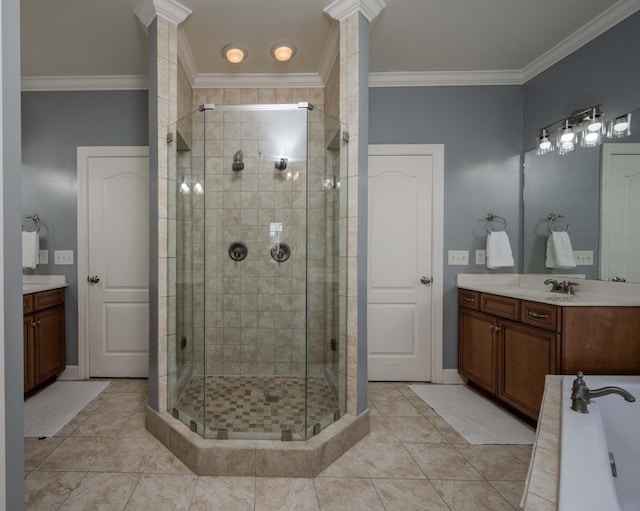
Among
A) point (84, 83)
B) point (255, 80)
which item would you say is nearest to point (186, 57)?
point (255, 80)

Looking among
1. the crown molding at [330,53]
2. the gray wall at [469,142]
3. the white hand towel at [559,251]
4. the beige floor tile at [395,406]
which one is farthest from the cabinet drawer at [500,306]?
the crown molding at [330,53]

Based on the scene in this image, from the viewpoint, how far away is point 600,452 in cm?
94

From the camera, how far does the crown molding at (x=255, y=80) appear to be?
2.80 m

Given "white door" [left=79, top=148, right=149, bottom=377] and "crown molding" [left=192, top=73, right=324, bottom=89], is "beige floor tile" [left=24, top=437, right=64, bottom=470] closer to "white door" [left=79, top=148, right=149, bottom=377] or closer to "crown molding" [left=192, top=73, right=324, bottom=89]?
"white door" [left=79, top=148, right=149, bottom=377]

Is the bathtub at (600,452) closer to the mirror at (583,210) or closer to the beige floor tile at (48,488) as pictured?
the mirror at (583,210)

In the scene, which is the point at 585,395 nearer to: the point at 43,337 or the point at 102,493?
the point at 102,493

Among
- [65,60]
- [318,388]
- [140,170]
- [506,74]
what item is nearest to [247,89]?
[140,170]

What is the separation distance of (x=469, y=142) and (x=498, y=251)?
3.21 ft

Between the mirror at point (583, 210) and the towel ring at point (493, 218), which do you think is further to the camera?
the towel ring at point (493, 218)

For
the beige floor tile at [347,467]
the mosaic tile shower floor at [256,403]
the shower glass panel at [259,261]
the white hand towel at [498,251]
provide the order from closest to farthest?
the beige floor tile at [347,467] < the mosaic tile shower floor at [256,403] < the shower glass panel at [259,261] < the white hand towel at [498,251]

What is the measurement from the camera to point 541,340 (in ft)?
6.44

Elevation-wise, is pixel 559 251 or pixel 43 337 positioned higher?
pixel 559 251

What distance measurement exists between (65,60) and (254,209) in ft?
7.04

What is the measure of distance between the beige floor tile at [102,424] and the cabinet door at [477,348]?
2.57 m
